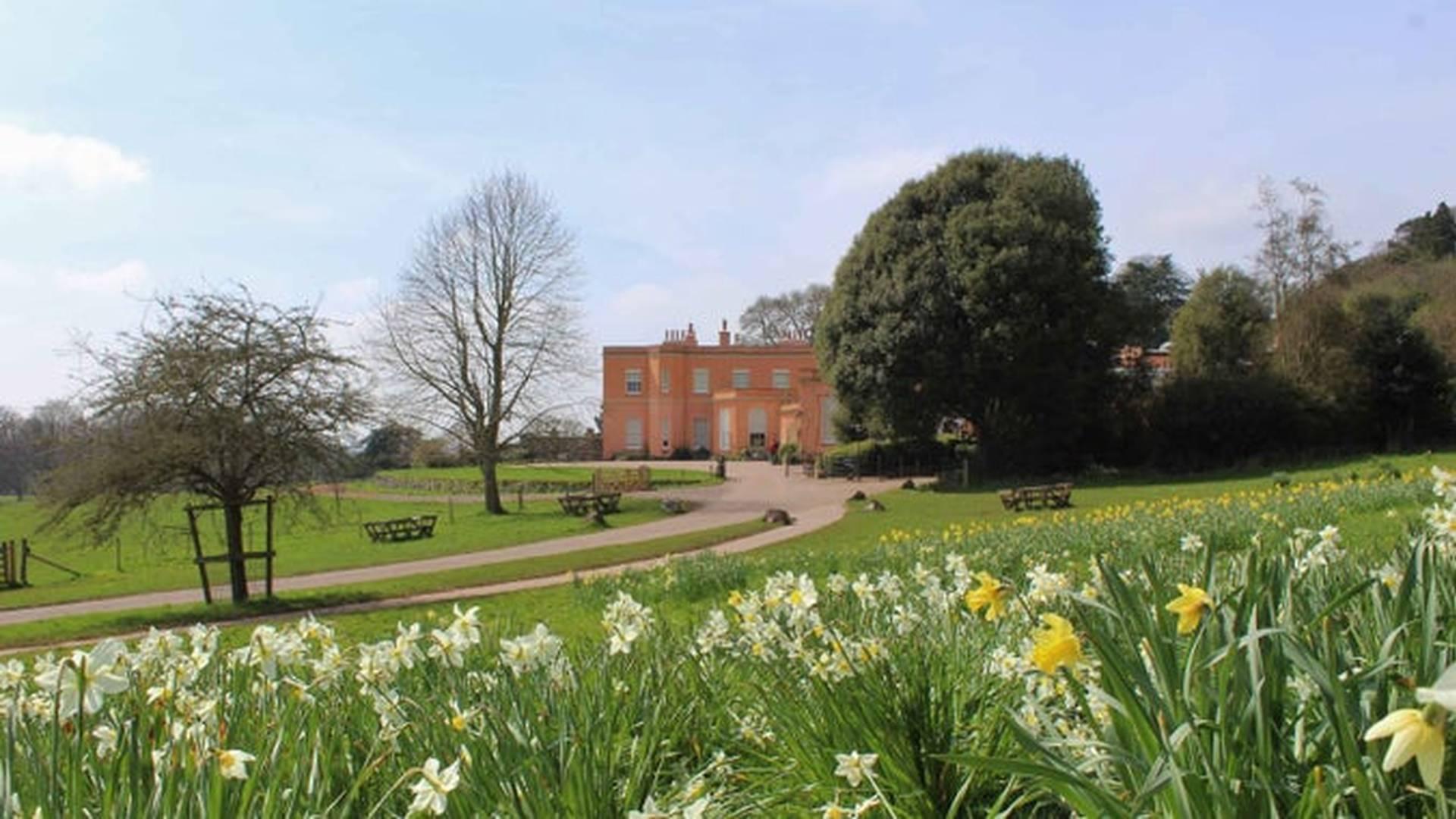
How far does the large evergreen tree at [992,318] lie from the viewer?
110 ft

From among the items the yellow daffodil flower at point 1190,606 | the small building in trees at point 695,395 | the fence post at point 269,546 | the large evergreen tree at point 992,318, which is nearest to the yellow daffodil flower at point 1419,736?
the yellow daffodil flower at point 1190,606

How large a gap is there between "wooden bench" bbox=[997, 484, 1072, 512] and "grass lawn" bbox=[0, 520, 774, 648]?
247 inches

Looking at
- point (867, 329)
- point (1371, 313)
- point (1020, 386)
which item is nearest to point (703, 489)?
point (867, 329)

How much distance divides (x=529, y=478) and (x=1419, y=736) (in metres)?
49.4

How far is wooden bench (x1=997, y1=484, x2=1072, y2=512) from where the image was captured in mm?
23188

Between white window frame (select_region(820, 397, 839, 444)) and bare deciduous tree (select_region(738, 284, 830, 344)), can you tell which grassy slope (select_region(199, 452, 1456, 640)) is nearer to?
white window frame (select_region(820, 397, 839, 444))

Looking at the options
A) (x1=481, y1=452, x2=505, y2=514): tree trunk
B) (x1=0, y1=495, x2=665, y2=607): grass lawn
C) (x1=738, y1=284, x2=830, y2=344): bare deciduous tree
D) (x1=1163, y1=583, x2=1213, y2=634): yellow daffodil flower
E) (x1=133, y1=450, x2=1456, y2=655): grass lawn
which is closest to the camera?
(x1=1163, y1=583, x2=1213, y2=634): yellow daffodil flower

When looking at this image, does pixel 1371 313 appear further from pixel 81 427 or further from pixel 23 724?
pixel 23 724

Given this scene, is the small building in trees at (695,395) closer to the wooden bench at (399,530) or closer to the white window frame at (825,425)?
the white window frame at (825,425)

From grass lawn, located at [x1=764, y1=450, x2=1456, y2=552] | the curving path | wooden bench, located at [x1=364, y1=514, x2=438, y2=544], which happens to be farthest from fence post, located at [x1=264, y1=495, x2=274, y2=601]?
wooden bench, located at [x1=364, y1=514, x2=438, y2=544]

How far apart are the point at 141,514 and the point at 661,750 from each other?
53.4 feet

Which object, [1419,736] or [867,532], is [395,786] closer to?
[1419,736]

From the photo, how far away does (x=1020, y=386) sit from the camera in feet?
113

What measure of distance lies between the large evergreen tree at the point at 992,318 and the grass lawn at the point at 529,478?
9.69m
